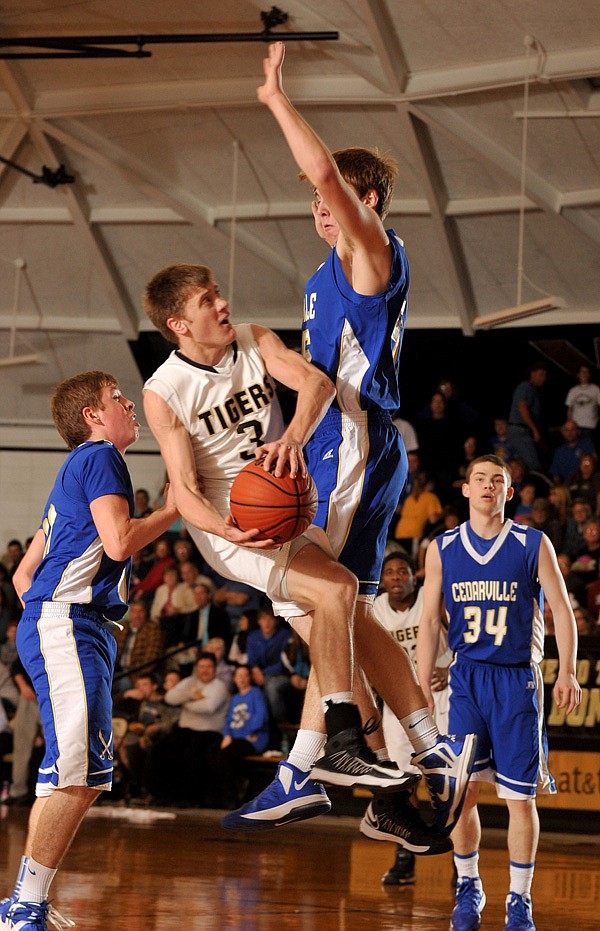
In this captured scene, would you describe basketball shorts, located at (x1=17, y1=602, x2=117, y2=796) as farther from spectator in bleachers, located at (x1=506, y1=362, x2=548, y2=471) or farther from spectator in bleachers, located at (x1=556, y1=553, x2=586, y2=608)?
spectator in bleachers, located at (x1=506, y1=362, x2=548, y2=471)

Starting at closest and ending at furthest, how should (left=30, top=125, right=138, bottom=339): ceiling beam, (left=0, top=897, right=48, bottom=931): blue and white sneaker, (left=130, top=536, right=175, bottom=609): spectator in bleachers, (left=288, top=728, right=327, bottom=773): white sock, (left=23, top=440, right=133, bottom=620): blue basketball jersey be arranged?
(left=288, top=728, right=327, bottom=773): white sock, (left=0, top=897, right=48, bottom=931): blue and white sneaker, (left=23, top=440, right=133, bottom=620): blue basketball jersey, (left=130, top=536, right=175, bottom=609): spectator in bleachers, (left=30, top=125, right=138, bottom=339): ceiling beam

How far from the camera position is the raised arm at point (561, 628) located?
5.80 m

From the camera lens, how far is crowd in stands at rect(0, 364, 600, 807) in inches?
457

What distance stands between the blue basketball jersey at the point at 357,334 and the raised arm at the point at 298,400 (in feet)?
0.47

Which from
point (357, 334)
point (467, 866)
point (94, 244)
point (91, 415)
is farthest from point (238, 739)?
point (94, 244)

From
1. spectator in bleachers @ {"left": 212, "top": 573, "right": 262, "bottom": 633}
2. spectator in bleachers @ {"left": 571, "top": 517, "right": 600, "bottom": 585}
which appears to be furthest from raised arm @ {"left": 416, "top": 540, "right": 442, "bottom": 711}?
spectator in bleachers @ {"left": 212, "top": 573, "right": 262, "bottom": 633}

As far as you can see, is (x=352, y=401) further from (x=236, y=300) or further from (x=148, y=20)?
(x=236, y=300)

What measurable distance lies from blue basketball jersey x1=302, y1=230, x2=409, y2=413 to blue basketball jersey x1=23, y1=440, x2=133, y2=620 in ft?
3.67

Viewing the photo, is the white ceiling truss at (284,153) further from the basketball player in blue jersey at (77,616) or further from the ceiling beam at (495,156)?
the basketball player in blue jersey at (77,616)

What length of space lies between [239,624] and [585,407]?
556 centimetres

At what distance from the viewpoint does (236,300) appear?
763 inches

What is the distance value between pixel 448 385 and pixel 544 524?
387cm

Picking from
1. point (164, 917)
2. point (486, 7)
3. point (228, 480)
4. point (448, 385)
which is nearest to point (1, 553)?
point (448, 385)

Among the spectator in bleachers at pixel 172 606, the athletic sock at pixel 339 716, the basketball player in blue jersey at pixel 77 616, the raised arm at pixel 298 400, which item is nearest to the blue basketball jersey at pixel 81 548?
A: the basketball player in blue jersey at pixel 77 616
